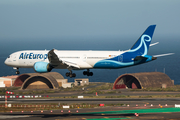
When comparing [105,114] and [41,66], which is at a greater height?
[41,66]

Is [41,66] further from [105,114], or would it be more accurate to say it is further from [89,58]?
[105,114]

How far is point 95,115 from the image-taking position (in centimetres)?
5791

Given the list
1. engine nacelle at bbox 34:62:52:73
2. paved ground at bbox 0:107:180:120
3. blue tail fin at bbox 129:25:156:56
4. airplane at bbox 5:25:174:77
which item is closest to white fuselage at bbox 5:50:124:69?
airplane at bbox 5:25:174:77

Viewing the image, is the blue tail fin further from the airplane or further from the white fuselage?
the white fuselage

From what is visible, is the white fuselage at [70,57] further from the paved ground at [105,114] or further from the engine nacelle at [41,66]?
the paved ground at [105,114]

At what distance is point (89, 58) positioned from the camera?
7169 cm

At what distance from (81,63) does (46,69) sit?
7.52 metres

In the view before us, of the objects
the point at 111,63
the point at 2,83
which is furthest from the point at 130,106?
the point at 2,83

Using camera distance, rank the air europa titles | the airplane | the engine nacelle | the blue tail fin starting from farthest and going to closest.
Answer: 1. the air europa titles
2. the blue tail fin
3. the engine nacelle
4. the airplane

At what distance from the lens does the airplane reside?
2793 inches

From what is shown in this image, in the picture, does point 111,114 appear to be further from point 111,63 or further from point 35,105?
point 35,105

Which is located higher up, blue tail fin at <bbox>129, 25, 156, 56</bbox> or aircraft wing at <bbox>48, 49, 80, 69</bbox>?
blue tail fin at <bbox>129, 25, 156, 56</bbox>

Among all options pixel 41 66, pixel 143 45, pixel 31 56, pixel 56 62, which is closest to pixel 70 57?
pixel 56 62

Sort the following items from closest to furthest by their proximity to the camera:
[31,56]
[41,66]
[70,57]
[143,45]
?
[41,66] < [143,45] < [70,57] < [31,56]
